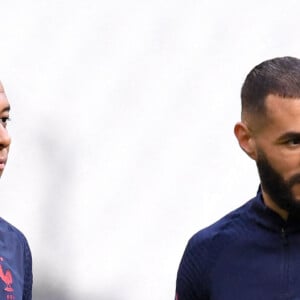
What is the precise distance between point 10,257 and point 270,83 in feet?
1.88

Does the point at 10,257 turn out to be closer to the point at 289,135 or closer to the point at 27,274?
the point at 27,274

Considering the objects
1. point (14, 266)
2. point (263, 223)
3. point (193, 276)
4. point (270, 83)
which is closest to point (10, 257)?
point (14, 266)

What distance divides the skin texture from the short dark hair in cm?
2

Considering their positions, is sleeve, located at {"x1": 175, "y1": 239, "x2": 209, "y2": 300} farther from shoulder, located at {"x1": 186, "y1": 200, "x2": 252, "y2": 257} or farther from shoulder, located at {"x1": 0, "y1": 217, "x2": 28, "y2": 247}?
shoulder, located at {"x1": 0, "y1": 217, "x2": 28, "y2": 247}

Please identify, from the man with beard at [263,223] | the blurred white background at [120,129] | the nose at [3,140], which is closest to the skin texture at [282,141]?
the man with beard at [263,223]

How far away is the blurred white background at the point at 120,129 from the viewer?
3.06 meters

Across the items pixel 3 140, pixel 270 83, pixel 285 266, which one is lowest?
pixel 285 266

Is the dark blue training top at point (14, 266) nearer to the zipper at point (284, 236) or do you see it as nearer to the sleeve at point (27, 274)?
the sleeve at point (27, 274)

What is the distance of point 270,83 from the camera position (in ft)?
6.68

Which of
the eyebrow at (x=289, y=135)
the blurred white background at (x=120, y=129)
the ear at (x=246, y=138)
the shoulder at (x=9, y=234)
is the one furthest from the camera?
the blurred white background at (x=120, y=129)

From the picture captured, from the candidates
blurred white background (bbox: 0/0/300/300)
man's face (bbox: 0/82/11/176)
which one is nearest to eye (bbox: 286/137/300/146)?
man's face (bbox: 0/82/11/176)

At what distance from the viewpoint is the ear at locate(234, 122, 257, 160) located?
2.07 m

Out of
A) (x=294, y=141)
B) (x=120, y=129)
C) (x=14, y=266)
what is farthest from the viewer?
(x=120, y=129)

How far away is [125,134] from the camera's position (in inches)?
123
